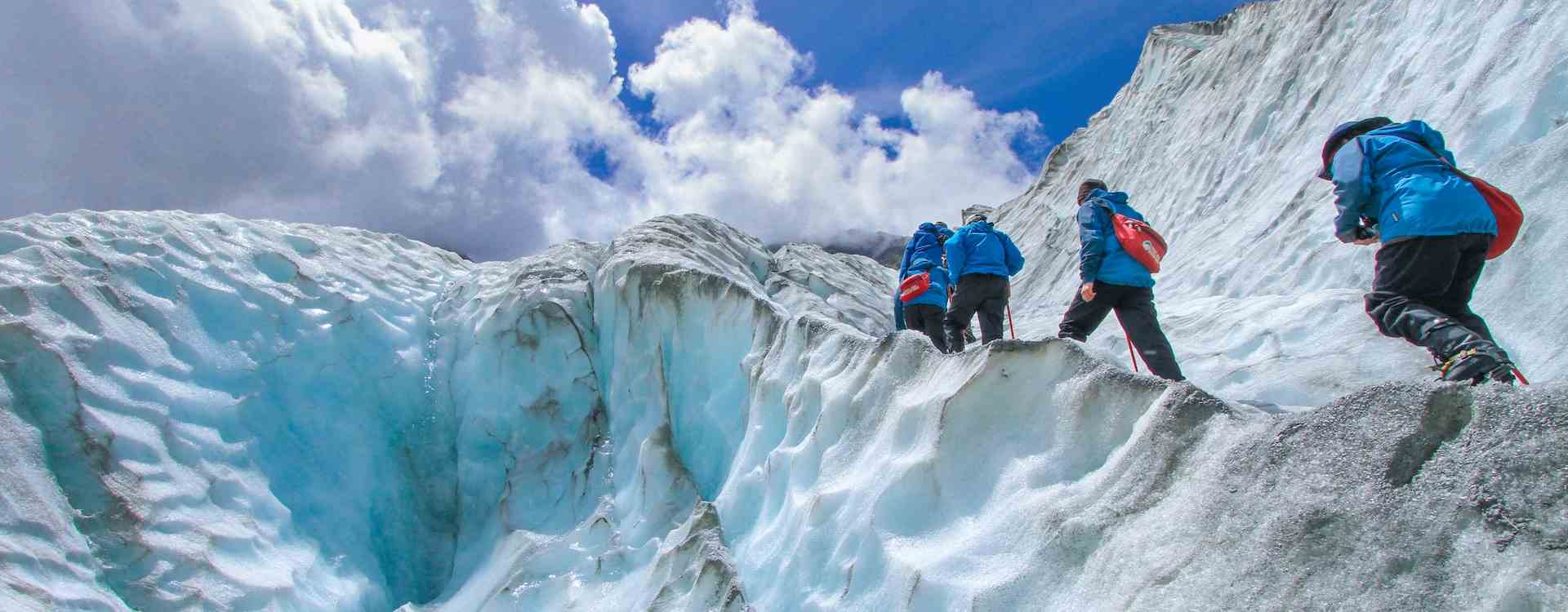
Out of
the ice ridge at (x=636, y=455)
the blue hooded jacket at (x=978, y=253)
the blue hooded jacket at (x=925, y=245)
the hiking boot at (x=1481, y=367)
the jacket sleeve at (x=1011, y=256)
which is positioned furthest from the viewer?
the blue hooded jacket at (x=925, y=245)

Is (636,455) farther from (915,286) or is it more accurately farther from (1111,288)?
(1111,288)

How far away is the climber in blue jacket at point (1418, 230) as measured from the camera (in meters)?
3.18

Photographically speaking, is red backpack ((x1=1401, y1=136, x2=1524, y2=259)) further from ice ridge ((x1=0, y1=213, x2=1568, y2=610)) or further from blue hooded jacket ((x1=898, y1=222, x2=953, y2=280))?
blue hooded jacket ((x1=898, y1=222, x2=953, y2=280))

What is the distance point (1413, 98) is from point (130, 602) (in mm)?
9988

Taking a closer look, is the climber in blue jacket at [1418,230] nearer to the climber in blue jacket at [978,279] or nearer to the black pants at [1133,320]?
the black pants at [1133,320]

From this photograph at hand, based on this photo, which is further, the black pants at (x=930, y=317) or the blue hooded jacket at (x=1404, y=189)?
the black pants at (x=930, y=317)

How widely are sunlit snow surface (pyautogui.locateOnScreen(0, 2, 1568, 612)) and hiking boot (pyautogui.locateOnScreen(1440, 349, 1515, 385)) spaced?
57cm

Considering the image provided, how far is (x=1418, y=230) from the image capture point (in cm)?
323

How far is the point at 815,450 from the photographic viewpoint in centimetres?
441

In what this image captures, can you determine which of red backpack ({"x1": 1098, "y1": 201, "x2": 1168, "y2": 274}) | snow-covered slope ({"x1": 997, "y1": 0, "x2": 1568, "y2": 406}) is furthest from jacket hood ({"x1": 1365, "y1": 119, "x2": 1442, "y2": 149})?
snow-covered slope ({"x1": 997, "y1": 0, "x2": 1568, "y2": 406})

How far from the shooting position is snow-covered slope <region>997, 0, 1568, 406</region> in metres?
4.73

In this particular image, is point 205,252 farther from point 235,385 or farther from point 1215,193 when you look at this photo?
point 1215,193

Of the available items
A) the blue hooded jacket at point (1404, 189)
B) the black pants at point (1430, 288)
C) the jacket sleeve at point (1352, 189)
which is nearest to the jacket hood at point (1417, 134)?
the blue hooded jacket at point (1404, 189)

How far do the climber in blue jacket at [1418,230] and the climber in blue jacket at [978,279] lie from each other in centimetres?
259
